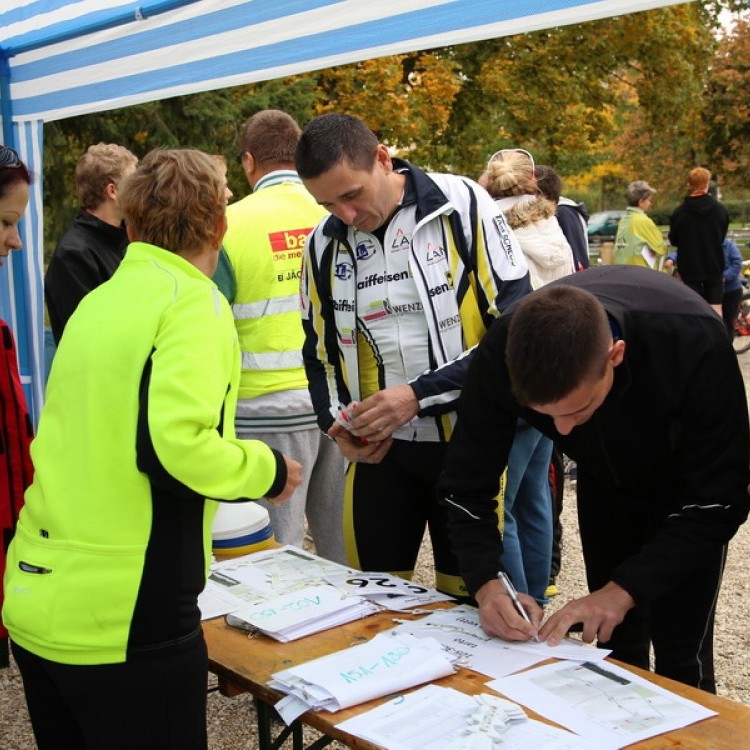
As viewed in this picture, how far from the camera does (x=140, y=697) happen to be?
174 centimetres

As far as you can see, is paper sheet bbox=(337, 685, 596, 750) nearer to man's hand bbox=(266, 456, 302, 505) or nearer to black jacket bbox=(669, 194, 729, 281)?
man's hand bbox=(266, 456, 302, 505)

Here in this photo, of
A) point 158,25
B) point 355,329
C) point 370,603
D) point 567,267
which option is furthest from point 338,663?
point 158,25

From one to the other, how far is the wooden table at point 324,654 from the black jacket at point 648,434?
28 centimetres

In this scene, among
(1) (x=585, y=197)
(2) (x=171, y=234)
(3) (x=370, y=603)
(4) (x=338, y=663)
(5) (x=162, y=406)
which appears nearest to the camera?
(5) (x=162, y=406)

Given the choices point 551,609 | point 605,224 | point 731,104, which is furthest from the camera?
point 605,224

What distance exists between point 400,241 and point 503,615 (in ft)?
3.45

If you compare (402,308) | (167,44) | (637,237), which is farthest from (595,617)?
(637,237)

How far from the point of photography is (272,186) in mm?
3516

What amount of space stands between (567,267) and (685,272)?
559 cm

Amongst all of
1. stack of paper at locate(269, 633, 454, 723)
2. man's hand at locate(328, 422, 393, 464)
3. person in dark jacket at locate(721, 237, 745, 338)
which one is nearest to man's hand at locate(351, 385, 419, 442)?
man's hand at locate(328, 422, 393, 464)

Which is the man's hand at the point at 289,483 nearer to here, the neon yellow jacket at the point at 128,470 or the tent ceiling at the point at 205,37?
the neon yellow jacket at the point at 128,470

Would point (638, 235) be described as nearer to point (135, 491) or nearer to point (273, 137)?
point (273, 137)

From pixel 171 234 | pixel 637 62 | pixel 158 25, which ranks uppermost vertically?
pixel 637 62

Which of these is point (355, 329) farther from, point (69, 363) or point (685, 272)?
point (685, 272)
